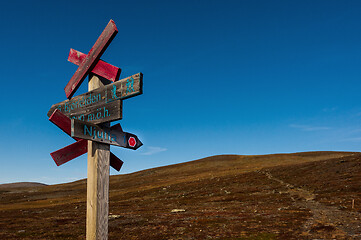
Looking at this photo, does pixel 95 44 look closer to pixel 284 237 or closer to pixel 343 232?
pixel 284 237

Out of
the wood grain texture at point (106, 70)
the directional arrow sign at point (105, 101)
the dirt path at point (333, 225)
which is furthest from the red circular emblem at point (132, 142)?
the dirt path at point (333, 225)

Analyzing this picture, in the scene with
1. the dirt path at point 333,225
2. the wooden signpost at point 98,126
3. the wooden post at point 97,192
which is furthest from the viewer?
the dirt path at point 333,225

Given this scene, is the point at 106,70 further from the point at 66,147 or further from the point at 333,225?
the point at 333,225

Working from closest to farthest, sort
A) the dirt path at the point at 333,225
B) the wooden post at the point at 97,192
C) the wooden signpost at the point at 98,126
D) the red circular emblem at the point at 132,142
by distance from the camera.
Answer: the wooden signpost at the point at 98,126
the wooden post at the point at 97,192
the red circular emblem at the point at 132,142
the dirt path at the point at 333,225

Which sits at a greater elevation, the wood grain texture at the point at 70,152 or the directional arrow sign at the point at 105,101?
the directional arrow sign at the point at 105,101

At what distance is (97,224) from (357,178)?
2120 inches

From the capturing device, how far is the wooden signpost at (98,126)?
6.28m

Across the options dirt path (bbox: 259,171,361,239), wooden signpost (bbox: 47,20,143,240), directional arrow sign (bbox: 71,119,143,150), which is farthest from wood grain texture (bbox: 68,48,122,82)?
dirt path (bbox: 259,171,361,239)

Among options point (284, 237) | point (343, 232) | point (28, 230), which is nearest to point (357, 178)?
point (343, 232)

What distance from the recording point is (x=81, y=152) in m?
6.81

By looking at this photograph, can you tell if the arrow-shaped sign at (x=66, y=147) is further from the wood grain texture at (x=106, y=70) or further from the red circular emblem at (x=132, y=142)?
the wood grain texture at (x=106, y=70)

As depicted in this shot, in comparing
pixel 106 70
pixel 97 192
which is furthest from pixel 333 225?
pixel 106 70

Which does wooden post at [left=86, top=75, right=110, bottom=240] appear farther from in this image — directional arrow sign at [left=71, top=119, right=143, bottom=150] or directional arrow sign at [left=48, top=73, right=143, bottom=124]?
directional arrow sign at [left=48, top=73, right=143, bottom=124]

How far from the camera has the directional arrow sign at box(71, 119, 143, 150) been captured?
6152 mm
